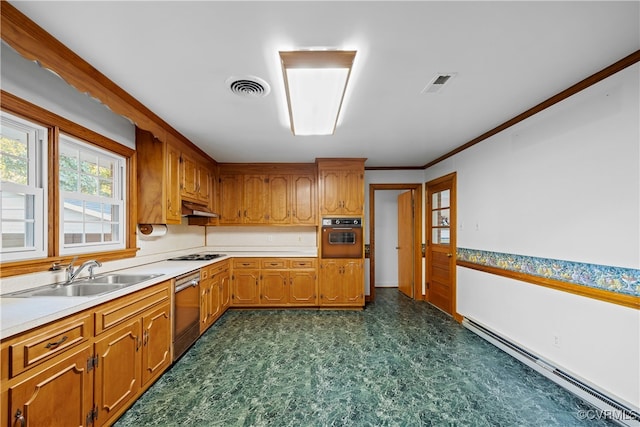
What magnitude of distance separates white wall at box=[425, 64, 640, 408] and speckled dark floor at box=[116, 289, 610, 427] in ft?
1.24

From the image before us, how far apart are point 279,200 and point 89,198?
2552 millimetres

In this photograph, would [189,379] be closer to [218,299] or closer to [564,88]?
[218,299]

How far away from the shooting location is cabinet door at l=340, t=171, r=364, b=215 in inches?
166

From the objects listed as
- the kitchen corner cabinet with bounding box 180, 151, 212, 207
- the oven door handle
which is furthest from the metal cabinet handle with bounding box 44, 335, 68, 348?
the kitchen corner cabinet with bounding box 180, 151, 212, 207

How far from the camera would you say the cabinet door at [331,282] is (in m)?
4.18

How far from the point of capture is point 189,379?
7.60ft

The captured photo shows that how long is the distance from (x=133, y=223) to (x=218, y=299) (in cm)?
148

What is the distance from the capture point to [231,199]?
4.55m

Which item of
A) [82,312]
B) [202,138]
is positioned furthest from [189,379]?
[202,138]

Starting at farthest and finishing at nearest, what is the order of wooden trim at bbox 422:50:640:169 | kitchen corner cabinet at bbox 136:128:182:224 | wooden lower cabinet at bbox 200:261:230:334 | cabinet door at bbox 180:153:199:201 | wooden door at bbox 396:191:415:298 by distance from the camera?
wooden door at bbox 396:191:415:298 → cabinet door at bbox 180:153:199:201 → wooden lower cabinet at bbox 200:261:230:334 → kitchen corner cabinet at bbox 136:128:182:224 → wooden trim at bbox 422:50:640:169

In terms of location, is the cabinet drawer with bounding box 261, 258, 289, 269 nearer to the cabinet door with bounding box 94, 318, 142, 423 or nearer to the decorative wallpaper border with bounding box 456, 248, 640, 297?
the cabinet door with bounding box 94, 318, 142, 423

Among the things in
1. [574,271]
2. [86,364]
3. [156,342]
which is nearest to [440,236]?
[574,271]

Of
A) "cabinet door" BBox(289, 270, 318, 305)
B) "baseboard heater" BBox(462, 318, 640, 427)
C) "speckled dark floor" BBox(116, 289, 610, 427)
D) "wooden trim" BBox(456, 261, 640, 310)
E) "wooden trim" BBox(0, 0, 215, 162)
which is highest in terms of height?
"wooden trim" BBox(0, 0, 215, 162)

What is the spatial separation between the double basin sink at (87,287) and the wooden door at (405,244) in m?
4.03
